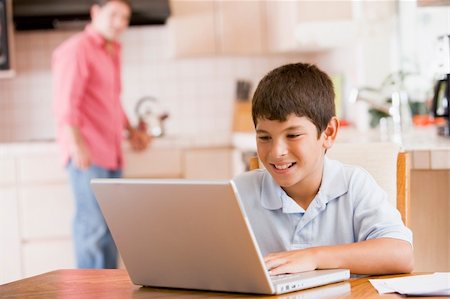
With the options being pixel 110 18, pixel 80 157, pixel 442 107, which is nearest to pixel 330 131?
pixel 442 107

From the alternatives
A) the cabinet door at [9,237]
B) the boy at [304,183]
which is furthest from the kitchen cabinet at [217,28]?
the boy at [304,183]

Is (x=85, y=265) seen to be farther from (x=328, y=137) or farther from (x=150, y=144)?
(x=328, y=137)

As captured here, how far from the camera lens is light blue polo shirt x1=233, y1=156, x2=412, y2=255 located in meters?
1.75

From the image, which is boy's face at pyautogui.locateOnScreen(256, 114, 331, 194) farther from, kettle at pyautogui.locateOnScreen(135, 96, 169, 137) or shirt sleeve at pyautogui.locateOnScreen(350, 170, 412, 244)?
kettle at pyautogui.locateOnScreen(135, 96, 169, 137)

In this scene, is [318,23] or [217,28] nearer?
[318,23]

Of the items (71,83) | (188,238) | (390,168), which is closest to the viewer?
(188,238)

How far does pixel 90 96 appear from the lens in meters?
4.22

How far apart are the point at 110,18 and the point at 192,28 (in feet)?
3.05

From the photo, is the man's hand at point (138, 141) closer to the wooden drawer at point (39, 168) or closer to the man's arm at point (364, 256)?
the wooden drawer at point (39, 168)

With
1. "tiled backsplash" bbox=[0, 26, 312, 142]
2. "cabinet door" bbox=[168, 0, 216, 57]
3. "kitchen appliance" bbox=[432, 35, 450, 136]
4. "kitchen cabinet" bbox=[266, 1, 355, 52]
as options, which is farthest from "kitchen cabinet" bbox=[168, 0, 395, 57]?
"kitchen appliance" bbox=[432, 35, 450, 136]

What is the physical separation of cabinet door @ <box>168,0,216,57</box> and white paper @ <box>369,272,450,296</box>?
366 cm

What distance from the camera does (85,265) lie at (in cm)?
428

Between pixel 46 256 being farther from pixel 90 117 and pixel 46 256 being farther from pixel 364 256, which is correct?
pixel 364 256

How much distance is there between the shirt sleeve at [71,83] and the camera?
407cm
